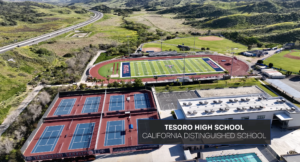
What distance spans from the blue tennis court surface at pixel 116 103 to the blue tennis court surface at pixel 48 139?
42.1ft

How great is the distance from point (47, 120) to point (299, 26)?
147 m

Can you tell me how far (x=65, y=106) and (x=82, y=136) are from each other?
14.9m

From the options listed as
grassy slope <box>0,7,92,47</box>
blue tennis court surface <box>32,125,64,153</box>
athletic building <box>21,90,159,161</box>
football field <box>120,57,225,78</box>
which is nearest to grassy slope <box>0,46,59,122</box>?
athletic building <box>21,90,159,161</box>

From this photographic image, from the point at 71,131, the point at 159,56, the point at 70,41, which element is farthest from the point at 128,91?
the point at 70,41

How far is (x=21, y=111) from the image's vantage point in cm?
4909

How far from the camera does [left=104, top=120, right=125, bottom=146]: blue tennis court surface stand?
37594 millimetres

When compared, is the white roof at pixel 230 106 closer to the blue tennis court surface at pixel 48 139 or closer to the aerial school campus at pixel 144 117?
the aerial school campus at pixel 144 117

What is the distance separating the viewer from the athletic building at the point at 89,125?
3550cm

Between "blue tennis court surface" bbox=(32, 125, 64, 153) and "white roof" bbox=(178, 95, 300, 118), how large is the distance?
2789 centimetres

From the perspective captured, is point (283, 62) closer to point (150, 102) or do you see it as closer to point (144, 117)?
point (150, 102)

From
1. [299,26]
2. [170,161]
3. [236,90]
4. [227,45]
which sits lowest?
[170,161]

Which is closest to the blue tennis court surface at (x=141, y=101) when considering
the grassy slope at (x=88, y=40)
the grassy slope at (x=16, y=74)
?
the grassy slope at (x=16, y=74)

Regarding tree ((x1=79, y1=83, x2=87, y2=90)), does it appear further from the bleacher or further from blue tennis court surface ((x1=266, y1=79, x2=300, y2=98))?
blue tennis court surface ((x1=266, y1=79, x2=300, y2=98))

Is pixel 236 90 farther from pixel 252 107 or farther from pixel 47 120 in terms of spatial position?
pixel 47 120
